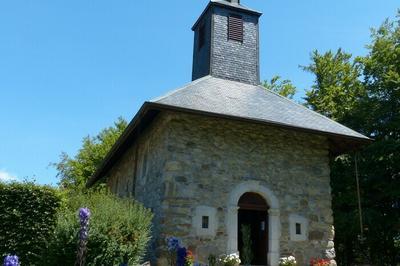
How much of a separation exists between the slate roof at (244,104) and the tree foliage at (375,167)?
4716 mm

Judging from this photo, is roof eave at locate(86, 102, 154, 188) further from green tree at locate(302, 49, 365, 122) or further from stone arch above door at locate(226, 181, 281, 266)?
green tree at locate(302, 49, 365, 122)

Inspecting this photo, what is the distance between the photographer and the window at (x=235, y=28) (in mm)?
14523

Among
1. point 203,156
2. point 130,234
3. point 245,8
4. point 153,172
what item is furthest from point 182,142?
point 245,8

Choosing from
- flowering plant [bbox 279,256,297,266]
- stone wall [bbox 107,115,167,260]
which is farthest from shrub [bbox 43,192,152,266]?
flowering plant [bbox 279,256,297,266]

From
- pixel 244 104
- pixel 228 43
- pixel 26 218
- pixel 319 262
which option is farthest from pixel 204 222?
pixel 228 43

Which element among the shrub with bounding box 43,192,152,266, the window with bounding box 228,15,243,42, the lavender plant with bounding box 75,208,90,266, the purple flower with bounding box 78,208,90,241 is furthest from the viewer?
the window with bounding box 228,15,243,42

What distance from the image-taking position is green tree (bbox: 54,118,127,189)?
1065 inches

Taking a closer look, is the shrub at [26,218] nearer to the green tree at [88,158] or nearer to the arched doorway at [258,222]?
the arched doorway at [258,222]

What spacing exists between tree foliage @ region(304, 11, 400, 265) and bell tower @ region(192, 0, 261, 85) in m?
5.23

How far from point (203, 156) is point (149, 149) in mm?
2186

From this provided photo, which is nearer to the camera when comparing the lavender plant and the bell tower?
the lavender plant

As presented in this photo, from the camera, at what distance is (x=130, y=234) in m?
8.01

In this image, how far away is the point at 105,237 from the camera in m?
7.60

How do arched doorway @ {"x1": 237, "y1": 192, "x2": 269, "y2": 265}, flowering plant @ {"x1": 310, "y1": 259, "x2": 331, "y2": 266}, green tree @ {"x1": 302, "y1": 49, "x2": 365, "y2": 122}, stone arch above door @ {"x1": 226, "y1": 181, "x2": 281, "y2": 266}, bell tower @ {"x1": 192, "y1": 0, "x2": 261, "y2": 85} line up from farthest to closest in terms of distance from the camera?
1. green tree @ {"x1": 302, "y1": 49, "x2": 365, "y2": 122}
2. bell tower @ {"x1": 192, "y1": 0, "x2": 261, "y2": 85}
3. arched doorway @ {"x1": 237, "y1": 192, "x2": 269, "y2": 265}
4. flowering plant @ {"x1": 310, "y1": 259, "x2": 331, "y2": 266}
5. stone arch above door @ {"x1": 226, "y1": 181, "x2": 281, "y2": 266}
